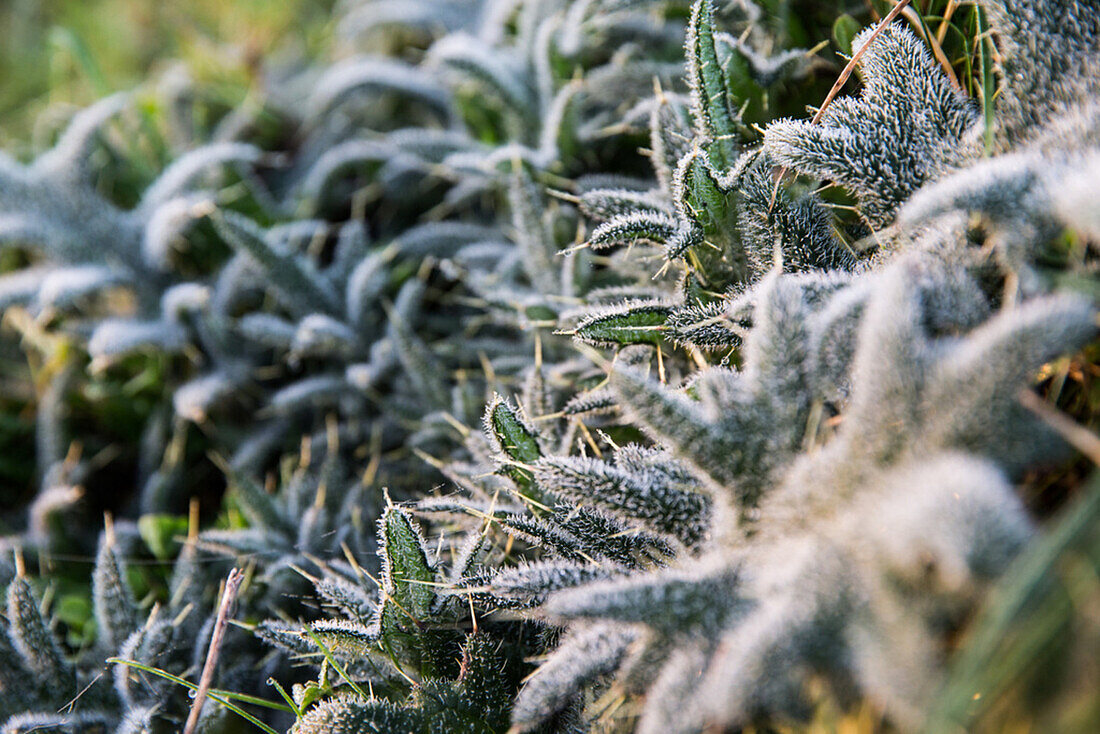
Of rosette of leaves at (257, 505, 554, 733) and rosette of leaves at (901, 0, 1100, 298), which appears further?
rosette of leaves at (257, 505, 554, 733)

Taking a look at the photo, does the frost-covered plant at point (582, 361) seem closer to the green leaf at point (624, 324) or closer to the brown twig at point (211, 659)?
the green leaf at point (624, 324)

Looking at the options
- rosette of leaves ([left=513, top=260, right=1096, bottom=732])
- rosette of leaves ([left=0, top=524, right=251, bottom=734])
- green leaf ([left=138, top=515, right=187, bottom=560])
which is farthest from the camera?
green leaf ([left=138, top=515, right=187, bottom=560])

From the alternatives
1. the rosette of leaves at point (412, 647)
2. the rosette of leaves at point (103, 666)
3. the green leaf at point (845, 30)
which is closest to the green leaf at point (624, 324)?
the rosette of leaves at point (412, 647)

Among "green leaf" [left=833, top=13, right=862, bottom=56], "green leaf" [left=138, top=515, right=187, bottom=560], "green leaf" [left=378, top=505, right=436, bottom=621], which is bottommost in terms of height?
"green leaf" [left=138, top=515, right=187, bottom=560]

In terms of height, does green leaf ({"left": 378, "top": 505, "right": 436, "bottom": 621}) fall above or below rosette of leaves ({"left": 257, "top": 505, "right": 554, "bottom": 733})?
above

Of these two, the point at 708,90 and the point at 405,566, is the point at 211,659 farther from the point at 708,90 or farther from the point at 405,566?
the point at 708,90

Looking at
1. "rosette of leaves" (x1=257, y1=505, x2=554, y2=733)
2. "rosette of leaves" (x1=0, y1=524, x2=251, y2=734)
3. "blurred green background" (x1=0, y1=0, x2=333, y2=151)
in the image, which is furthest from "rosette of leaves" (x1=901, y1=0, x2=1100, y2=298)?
"blurred green background" (x1=0, y1=0, x2=333, y2=151)

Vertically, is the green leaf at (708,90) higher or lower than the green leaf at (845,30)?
lower

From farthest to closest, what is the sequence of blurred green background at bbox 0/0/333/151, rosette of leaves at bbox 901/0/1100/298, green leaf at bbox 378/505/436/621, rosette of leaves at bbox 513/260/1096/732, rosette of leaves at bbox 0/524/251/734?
blurred green background at bbox 0/0/333/151, rosette of leaves at bbox 0/524/251/734, green leaf at bbox 378/505/436/621, rosette of leaves at bbox 901/0/1100/298, rosette of leaves at bbox 513/260/1096/732

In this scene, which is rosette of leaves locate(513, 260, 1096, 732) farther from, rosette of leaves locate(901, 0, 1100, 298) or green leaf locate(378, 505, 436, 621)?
green leaf locate(378, 505, 436, 621)
